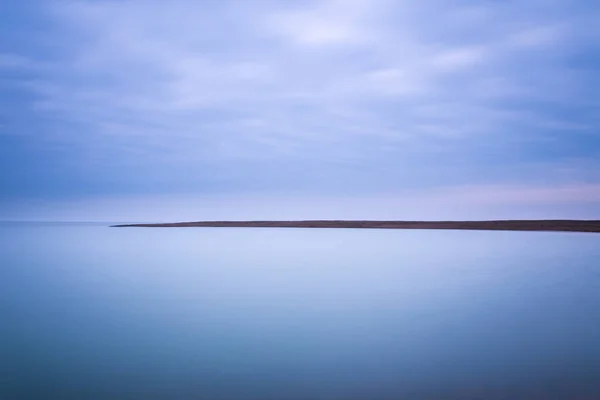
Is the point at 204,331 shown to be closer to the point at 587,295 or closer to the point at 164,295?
the point at 164,295

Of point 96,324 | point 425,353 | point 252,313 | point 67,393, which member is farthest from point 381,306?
point 67,393

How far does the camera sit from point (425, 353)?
7.44 metres

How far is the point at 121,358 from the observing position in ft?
23.5

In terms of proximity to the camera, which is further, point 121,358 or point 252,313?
point 252,313

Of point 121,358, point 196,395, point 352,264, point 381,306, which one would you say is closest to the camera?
point 196,395

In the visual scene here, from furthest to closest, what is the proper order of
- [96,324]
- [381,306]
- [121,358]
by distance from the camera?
[381,306] < [96,324] < [121,358]

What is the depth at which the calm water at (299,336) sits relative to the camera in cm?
595

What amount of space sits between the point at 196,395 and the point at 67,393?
61.1 inches

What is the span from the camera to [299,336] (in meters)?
8.65

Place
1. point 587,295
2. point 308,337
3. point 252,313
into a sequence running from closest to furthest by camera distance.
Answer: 1. point 308,337
2. point 252,313
3. point 587,295

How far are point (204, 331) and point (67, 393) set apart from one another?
336cm

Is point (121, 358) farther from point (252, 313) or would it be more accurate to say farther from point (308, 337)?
point (252, 313)

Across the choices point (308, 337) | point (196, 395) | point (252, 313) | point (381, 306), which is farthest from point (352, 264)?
point (196, 395)

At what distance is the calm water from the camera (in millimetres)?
5953
